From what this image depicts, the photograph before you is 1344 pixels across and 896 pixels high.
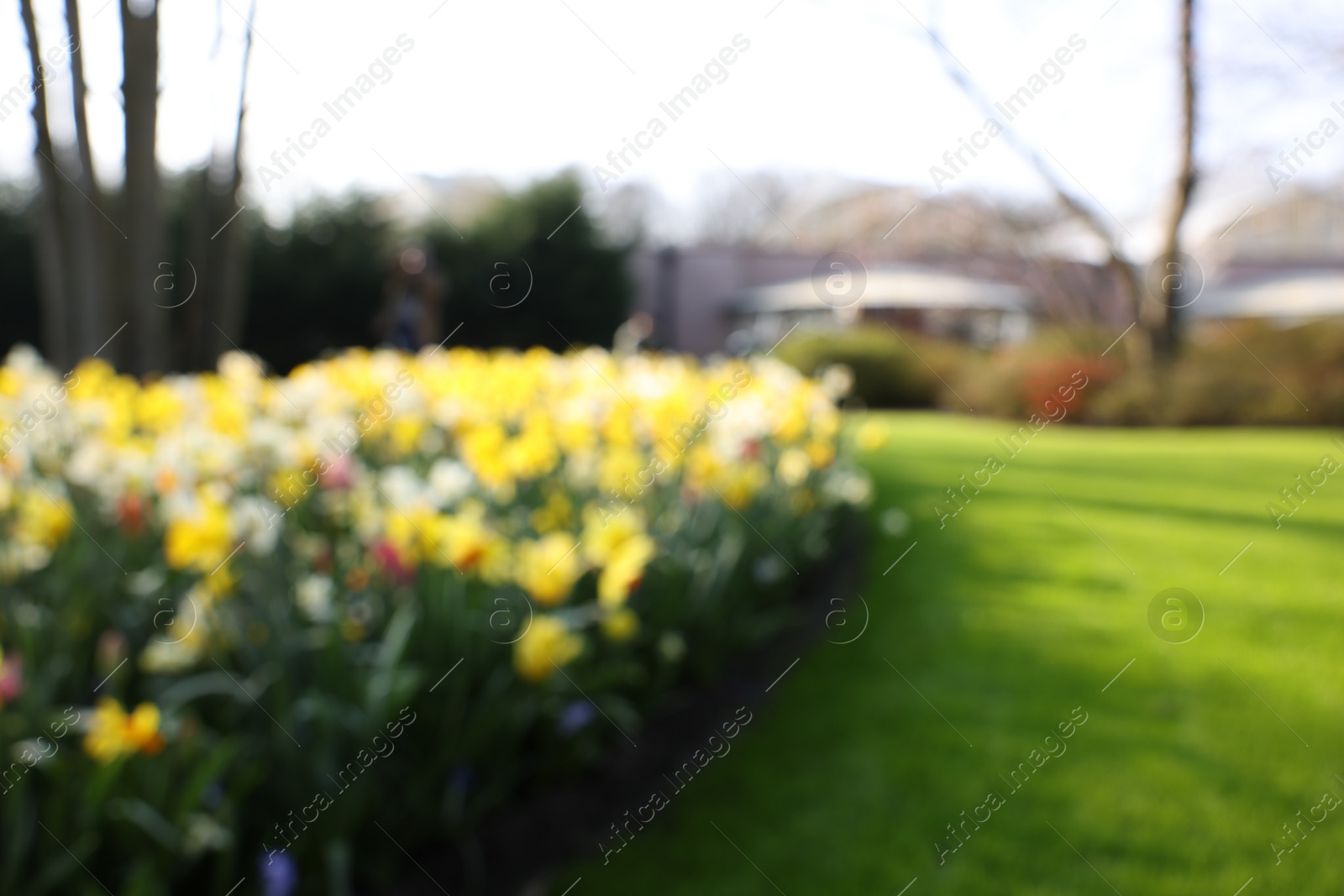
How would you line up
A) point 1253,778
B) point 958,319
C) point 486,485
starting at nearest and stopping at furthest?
point 1253,778 < point 486,485 < point 958,319

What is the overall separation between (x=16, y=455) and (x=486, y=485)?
127cm

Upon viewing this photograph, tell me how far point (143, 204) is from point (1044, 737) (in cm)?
509

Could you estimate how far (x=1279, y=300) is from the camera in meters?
22.6

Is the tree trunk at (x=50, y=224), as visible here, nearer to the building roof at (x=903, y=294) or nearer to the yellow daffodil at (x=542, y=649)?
the yellow daffodil at (x=542, y=649)

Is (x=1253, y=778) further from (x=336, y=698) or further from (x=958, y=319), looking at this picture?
(x=958, y=319)

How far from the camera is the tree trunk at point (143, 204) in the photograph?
447cm

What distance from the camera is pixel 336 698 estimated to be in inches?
70.3

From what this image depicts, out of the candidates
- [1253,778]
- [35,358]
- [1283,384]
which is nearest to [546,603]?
[1253,778]

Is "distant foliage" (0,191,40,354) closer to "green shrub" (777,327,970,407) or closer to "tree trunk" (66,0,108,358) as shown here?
"green shrub" (777,327,970,407)

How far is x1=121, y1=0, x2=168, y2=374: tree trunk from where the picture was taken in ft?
14.7

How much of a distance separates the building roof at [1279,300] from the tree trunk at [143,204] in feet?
69.1

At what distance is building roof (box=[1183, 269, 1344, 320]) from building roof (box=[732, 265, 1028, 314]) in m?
4.37

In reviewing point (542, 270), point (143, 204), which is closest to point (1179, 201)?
point (542, 270)

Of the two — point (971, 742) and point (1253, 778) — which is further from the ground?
point (971, 742)
